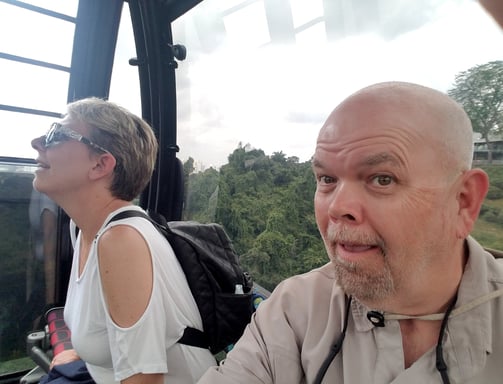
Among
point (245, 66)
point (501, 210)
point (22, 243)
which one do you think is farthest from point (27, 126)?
point (501, 210)

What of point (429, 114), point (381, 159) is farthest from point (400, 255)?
point (429, 114)

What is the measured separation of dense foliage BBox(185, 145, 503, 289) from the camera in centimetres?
188

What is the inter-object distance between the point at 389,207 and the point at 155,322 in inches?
36.4

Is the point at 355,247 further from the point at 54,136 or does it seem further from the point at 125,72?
the point at 125,72

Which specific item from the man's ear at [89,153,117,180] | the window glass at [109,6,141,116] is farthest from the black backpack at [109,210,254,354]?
the window glass at [109,6,141,116]

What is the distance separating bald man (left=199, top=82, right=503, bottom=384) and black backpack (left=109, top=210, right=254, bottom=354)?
0.49 metres

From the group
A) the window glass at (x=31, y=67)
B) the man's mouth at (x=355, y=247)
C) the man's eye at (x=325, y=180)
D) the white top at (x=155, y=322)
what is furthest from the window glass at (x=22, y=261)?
the man's mouth at (x=355, y=247)

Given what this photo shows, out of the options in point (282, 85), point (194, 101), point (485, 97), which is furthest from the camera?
point (194, 101)

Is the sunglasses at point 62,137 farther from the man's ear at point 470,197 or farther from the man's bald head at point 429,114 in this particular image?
the man's ear at point 470,197

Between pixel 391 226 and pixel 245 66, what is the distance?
1787 millimetres

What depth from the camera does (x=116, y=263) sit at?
4.10 feet

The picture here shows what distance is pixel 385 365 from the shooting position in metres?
0.87

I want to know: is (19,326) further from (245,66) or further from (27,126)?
(245,66)

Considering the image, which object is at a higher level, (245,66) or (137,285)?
(245,66)
